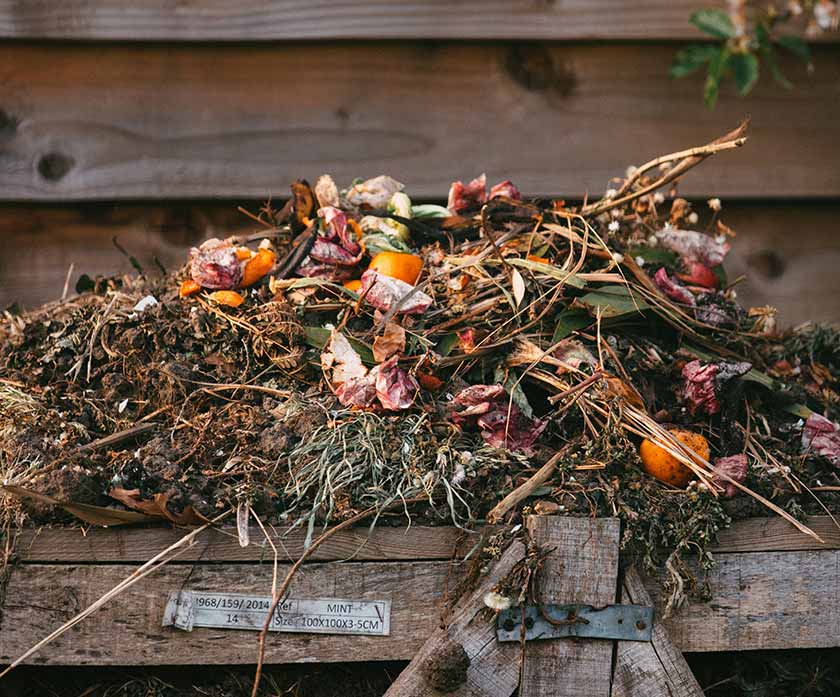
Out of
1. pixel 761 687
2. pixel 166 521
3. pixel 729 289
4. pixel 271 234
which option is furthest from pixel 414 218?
pixel 761 687

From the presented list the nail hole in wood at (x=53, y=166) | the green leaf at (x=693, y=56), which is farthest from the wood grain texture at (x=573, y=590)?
the nail hole in wood at (x=53, y=166)

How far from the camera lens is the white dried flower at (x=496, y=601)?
131 centimetres

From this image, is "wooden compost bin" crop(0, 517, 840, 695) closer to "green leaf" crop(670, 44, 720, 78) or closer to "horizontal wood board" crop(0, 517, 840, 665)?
"horizontal wood board" crop(0, 517, 840, 665)

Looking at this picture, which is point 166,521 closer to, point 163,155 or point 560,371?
point 560,371

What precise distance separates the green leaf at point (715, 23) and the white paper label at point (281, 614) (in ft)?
3.87

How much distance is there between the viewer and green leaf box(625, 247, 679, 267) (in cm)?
181

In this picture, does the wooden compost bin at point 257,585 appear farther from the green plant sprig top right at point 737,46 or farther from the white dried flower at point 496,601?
the green plant sprig top right at point 737,46

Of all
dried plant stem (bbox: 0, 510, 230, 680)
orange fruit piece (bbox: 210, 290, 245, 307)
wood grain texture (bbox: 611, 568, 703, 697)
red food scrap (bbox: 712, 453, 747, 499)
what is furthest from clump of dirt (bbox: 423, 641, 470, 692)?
orange fruit piece (bbox: 210, 290, 245, 307)

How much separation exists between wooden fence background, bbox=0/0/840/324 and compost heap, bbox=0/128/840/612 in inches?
15.6

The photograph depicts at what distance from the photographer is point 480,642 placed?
1324 millimetres

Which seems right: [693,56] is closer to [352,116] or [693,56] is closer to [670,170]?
[670,170]

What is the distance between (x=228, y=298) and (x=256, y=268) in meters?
0.10

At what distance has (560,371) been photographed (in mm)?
1534

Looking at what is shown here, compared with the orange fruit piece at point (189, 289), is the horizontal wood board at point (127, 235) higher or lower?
higher
